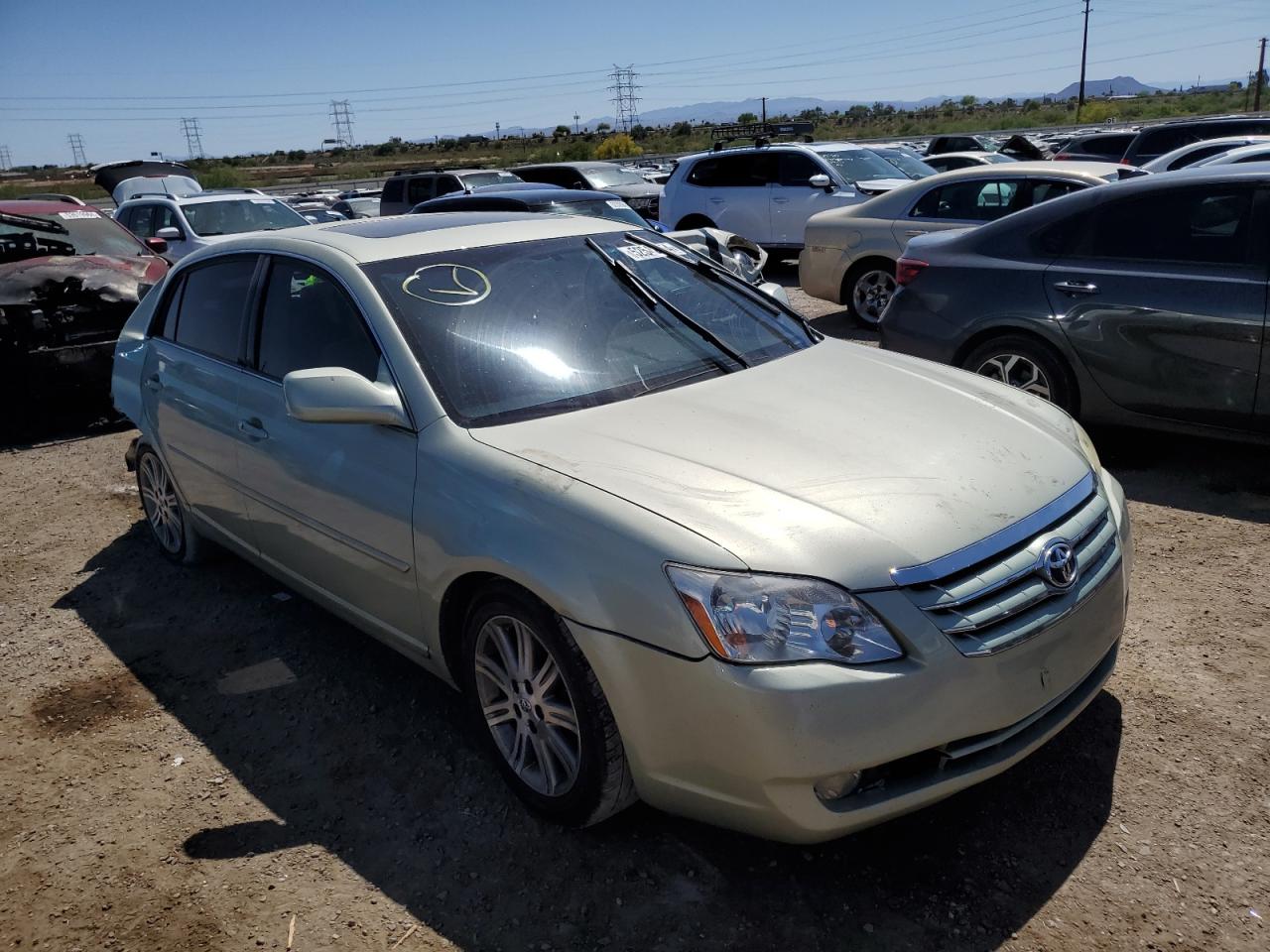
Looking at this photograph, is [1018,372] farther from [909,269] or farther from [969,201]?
[969,201]

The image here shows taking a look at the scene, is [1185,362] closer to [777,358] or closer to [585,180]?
[777,358]

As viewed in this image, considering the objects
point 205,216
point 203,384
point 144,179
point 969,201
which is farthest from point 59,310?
point 144,179

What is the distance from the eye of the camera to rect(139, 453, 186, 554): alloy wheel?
16.4 feet

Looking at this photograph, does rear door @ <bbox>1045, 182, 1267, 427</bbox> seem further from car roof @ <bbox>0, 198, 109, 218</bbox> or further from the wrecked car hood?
the wrecked car hood

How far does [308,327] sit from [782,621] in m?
2.27

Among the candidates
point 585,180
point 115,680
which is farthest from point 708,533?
point 585,180

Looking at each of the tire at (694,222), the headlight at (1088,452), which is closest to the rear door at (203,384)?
the headlight at (1088,452)

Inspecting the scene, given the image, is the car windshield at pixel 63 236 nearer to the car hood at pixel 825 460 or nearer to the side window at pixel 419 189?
the car hood at pixel 825 460

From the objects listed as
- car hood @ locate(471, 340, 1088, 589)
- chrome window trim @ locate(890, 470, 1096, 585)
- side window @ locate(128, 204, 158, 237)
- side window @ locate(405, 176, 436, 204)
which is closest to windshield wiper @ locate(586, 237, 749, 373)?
car hood @ locate(471, 340, 1088, 589)

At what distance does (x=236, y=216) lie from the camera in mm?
13352

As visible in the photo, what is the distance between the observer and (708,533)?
2.45 m

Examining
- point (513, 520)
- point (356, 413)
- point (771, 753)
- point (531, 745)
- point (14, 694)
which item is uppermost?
point (356, 413)

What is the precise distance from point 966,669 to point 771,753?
1.65 ft

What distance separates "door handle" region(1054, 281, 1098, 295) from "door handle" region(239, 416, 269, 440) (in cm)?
416
